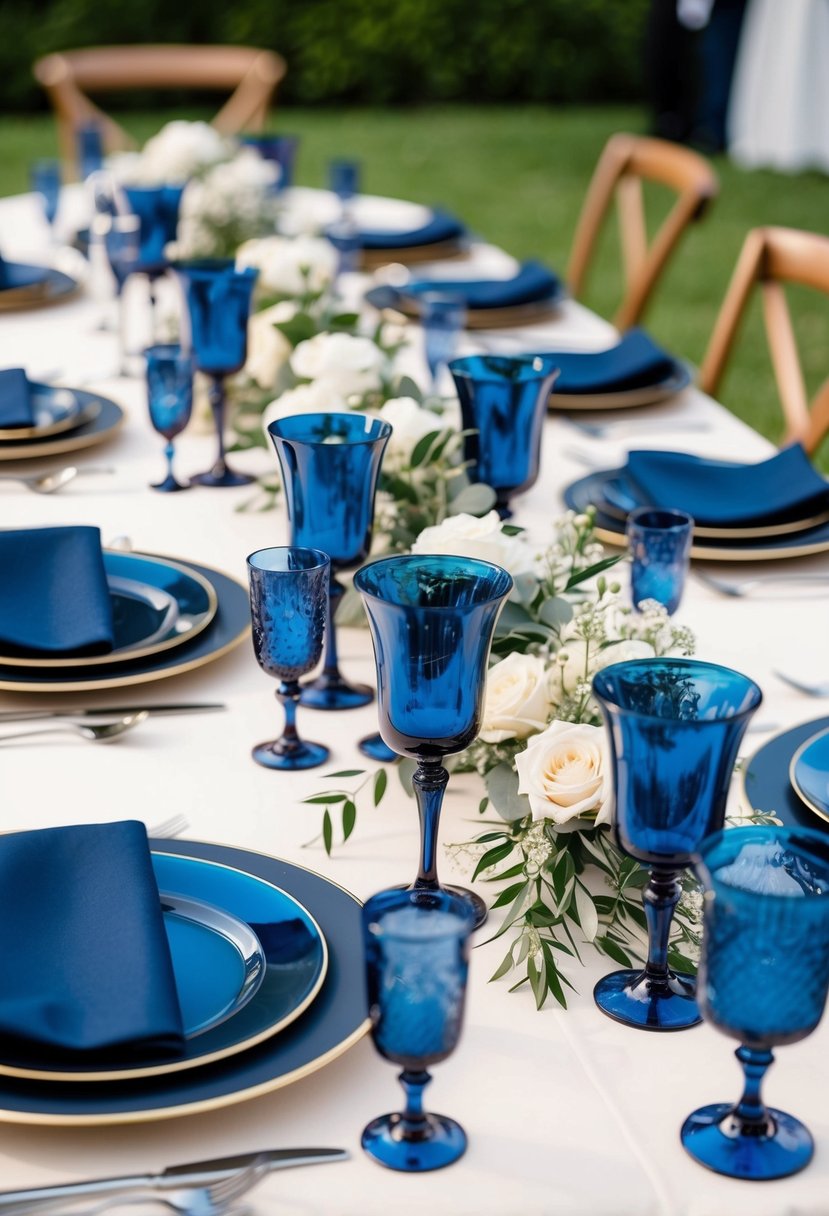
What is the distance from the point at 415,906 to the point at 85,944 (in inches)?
9.9

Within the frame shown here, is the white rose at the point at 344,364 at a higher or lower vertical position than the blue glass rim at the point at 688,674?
lower

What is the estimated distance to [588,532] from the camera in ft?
4.31

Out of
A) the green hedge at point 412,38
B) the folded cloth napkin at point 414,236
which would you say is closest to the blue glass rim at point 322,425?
the folded cloth napkin at point 414,236

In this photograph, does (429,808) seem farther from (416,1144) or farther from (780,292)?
(780,292)

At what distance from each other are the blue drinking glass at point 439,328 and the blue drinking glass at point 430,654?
3.76 ft

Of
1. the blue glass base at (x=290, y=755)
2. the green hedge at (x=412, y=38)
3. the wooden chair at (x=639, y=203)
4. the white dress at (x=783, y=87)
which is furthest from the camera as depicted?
the green hedge at (x=412, y=38)

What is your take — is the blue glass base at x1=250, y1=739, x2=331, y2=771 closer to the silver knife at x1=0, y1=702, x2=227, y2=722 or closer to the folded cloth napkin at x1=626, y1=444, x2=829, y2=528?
the silver knife at x1=0, y1=702, x2=227, y2=722

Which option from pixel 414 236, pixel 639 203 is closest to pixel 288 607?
pixel 414 236

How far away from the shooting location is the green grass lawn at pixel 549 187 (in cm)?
601

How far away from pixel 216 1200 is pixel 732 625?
90 cm

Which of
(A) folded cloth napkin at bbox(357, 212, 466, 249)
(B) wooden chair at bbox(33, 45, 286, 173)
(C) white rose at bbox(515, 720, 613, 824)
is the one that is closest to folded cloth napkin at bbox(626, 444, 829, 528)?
(C) white rose at bbox(515, 720, 613, 824)

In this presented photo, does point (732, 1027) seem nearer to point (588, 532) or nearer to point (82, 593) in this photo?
point (588, 532)

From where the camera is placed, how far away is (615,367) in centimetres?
225

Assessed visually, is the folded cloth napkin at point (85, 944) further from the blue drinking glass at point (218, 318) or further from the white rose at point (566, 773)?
the blue drinking glass at point (218, 318)
